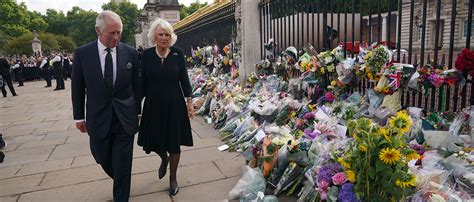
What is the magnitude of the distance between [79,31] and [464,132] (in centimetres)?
7925

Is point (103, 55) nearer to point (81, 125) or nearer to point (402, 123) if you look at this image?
point (81, 125)

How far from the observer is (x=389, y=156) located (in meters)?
2.23

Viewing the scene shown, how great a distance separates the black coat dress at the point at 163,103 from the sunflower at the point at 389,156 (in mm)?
1993

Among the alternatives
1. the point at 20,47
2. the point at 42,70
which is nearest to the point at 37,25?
the point at 20,47

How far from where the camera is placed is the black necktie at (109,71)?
3.12 metres

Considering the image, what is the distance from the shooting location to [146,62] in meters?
3.49

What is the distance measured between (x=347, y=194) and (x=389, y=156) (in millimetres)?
455

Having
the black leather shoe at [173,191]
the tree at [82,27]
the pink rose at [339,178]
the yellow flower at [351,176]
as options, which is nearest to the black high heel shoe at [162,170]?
the black leather shoe at [173,191]

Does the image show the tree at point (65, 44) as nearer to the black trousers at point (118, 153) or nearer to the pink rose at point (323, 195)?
the black trousers at point (118, 153)

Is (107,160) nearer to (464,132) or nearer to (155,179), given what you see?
(155,179)

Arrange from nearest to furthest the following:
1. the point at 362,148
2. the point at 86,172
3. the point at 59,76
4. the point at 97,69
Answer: the point at 362,148 < the point at 97,69 < the point at 86,172 < the point at 59,76

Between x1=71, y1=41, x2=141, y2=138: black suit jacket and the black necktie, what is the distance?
0.11 feet

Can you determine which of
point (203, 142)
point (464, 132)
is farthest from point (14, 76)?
point (464, 132)

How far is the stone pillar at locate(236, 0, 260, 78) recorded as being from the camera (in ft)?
24.1
